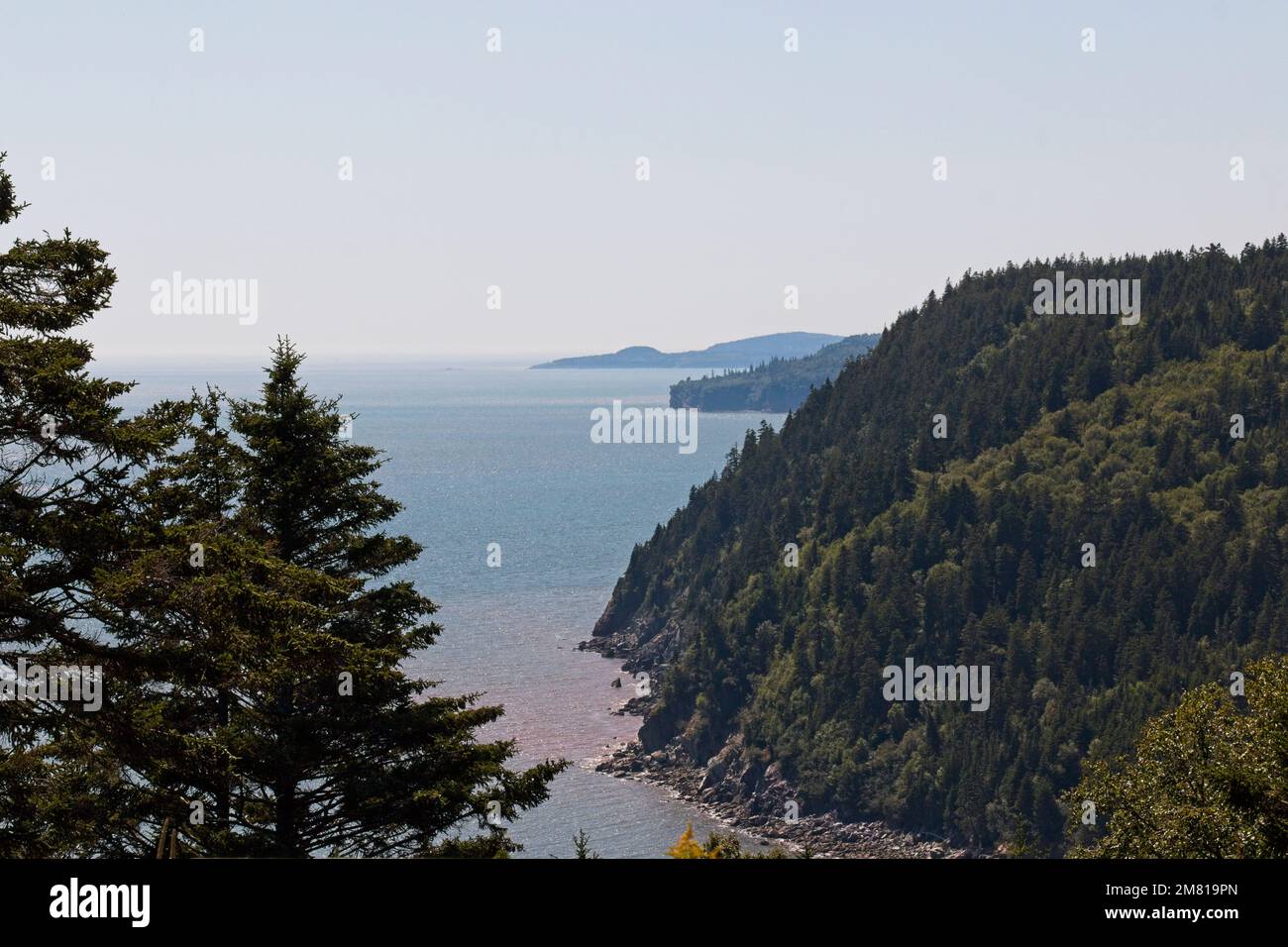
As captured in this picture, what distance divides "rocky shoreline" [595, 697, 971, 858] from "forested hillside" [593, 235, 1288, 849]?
2.09 m

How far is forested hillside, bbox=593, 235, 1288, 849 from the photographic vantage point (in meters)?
132

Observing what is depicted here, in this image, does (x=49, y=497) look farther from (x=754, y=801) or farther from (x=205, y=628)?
(x=754, y=801)

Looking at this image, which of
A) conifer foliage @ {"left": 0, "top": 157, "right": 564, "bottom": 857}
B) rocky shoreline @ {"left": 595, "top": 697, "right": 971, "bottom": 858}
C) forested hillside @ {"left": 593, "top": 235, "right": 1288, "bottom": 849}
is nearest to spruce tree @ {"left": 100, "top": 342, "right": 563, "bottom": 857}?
conifer foliage @ {"left": 0, "top": 157, "right": 564, "bottom": 857}

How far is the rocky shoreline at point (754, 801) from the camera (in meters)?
120

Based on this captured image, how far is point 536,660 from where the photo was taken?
16175 cm

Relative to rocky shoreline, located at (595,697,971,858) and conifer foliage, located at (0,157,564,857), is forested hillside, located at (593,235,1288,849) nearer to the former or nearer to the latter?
rocky shoreline, located at (595,697,971,858)

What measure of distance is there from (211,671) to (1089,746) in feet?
386

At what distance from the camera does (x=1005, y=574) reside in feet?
517

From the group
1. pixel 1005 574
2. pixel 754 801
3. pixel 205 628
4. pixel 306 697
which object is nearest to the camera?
pixel 205 628

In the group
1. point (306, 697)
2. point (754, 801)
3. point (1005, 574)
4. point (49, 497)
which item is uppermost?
point (49, 497)

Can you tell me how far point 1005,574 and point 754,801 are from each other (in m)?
46.8

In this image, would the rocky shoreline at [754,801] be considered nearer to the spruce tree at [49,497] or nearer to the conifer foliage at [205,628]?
the conifer foliage at [205,628]

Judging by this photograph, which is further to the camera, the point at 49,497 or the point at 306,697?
the point at 306,697

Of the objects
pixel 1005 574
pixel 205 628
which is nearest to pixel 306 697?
pixel 205 628
